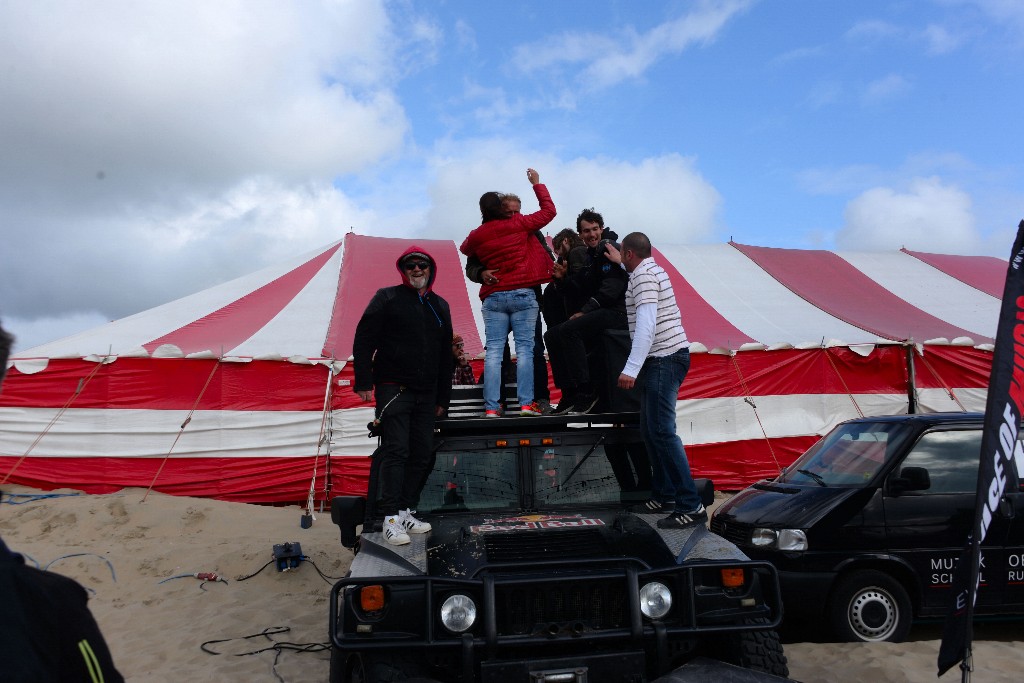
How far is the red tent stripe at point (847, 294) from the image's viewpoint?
38.4ft

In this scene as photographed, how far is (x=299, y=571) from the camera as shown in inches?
280

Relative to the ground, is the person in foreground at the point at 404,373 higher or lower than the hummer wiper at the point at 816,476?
higher

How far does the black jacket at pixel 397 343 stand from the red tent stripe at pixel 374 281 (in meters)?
5.79

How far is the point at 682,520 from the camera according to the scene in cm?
391

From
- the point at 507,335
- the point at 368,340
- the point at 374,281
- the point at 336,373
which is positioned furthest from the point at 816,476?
the point at 374,281

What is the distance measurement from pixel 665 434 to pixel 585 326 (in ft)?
3.98

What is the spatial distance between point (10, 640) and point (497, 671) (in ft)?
7.29

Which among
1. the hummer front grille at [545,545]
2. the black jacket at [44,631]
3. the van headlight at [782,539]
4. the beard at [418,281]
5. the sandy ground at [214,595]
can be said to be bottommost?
the sandy ground at [214,595]

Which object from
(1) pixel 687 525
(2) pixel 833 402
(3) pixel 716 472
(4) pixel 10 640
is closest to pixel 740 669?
(1) pixel 687 525

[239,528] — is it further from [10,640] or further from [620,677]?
[10,640]

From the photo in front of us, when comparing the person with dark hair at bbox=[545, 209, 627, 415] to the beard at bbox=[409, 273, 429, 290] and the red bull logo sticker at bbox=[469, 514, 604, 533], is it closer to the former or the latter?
the beard at bbox=[409, 273, 429, 290]

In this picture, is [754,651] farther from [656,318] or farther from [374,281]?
[374,281]

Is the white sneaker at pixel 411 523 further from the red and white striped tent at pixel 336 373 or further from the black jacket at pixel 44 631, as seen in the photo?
the red and white striped tent at pixel 336 373

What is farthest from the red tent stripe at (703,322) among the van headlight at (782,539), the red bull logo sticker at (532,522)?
the red bull logo sticker at (532,522)
